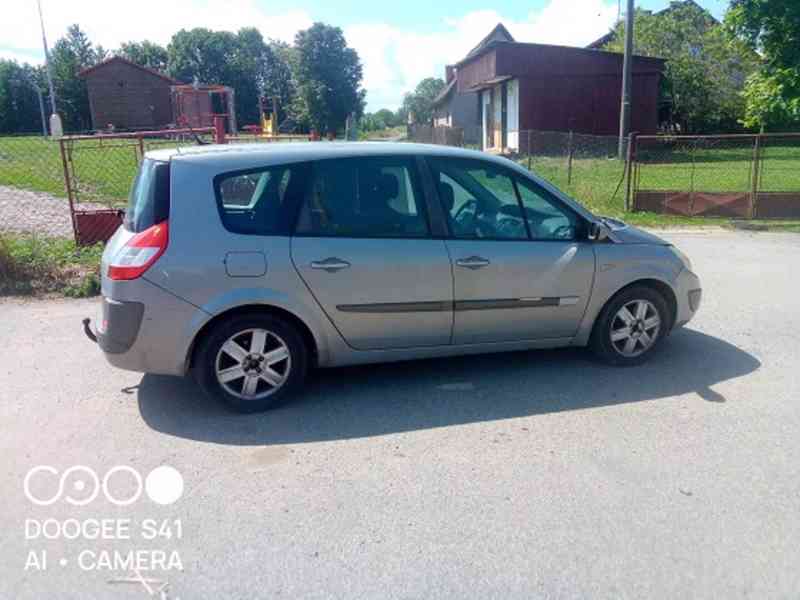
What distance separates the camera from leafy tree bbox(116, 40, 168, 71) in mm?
84812

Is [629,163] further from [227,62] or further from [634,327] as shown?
[227,62]

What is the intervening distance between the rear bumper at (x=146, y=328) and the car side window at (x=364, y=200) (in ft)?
3.01

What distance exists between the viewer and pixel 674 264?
198 inches

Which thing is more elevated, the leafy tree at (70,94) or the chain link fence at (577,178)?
the leafy tree at (70,94)

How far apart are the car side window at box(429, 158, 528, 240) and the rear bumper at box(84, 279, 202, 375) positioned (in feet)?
6.05

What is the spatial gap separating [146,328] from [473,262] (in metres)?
2.16

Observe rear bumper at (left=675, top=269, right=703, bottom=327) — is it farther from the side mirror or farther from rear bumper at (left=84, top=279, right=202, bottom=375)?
rear bumper at (left=84, top=279, right=202, bottom=375)

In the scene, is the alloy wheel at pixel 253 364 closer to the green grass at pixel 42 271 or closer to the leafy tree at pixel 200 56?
the green grass at pixel 42 271

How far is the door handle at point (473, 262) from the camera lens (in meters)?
4.45

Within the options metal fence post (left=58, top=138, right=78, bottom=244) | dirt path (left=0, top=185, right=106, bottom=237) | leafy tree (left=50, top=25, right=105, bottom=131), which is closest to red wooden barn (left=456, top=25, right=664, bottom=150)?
dirt path (left=0, top=185, right=106, bottom=237)

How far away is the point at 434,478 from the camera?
3475 millimetres

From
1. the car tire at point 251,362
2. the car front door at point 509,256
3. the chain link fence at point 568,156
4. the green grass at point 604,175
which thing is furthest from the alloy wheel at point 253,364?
the chain link fence at point 568,156

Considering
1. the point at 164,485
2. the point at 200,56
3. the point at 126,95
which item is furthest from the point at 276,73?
the point at 164,485

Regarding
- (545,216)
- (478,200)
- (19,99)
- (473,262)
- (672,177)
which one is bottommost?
(672,177)
